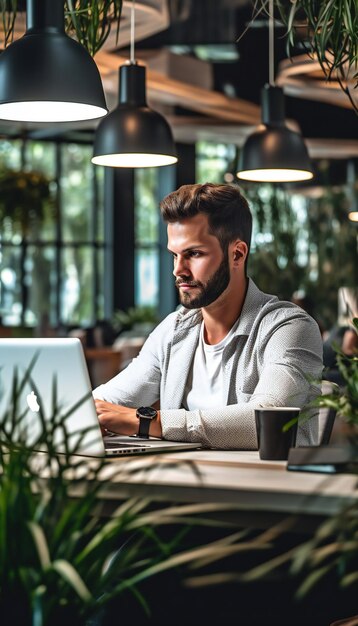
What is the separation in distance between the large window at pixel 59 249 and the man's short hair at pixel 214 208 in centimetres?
1071

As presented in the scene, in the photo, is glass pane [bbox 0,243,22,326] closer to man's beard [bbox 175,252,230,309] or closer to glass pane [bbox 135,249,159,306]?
glass pane [bbox 135,249,159,306]

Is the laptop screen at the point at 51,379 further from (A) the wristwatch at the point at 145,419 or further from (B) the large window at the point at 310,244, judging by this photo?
(B) the large window at the point at 310,244

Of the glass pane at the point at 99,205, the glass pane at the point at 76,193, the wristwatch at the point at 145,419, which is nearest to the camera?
Answer: the wristwatch at the point at 145,419

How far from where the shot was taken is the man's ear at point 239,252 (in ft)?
11.0

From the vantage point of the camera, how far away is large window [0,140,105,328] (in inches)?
590

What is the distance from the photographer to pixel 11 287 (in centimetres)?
1500

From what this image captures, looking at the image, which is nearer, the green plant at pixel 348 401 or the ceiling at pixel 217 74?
the green plant at pixel 348 401

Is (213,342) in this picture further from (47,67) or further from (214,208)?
(47,67)

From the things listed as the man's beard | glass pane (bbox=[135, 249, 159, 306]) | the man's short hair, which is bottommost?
glass pane (bbox=[135, 249, 159, 306])

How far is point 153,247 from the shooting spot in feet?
55.2

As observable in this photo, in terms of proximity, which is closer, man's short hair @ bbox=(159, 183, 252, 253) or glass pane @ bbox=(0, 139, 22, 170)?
man's short hair @ bbox=(159, 183, 252, 253)

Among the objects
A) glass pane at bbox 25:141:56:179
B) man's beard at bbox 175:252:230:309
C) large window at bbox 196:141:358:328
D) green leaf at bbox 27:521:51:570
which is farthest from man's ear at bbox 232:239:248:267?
glass pane at bbox 25:141:56:179

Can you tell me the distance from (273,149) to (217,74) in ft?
25.4

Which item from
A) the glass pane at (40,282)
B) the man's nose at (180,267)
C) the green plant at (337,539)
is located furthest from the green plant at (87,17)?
the glass pane at (40,282)
